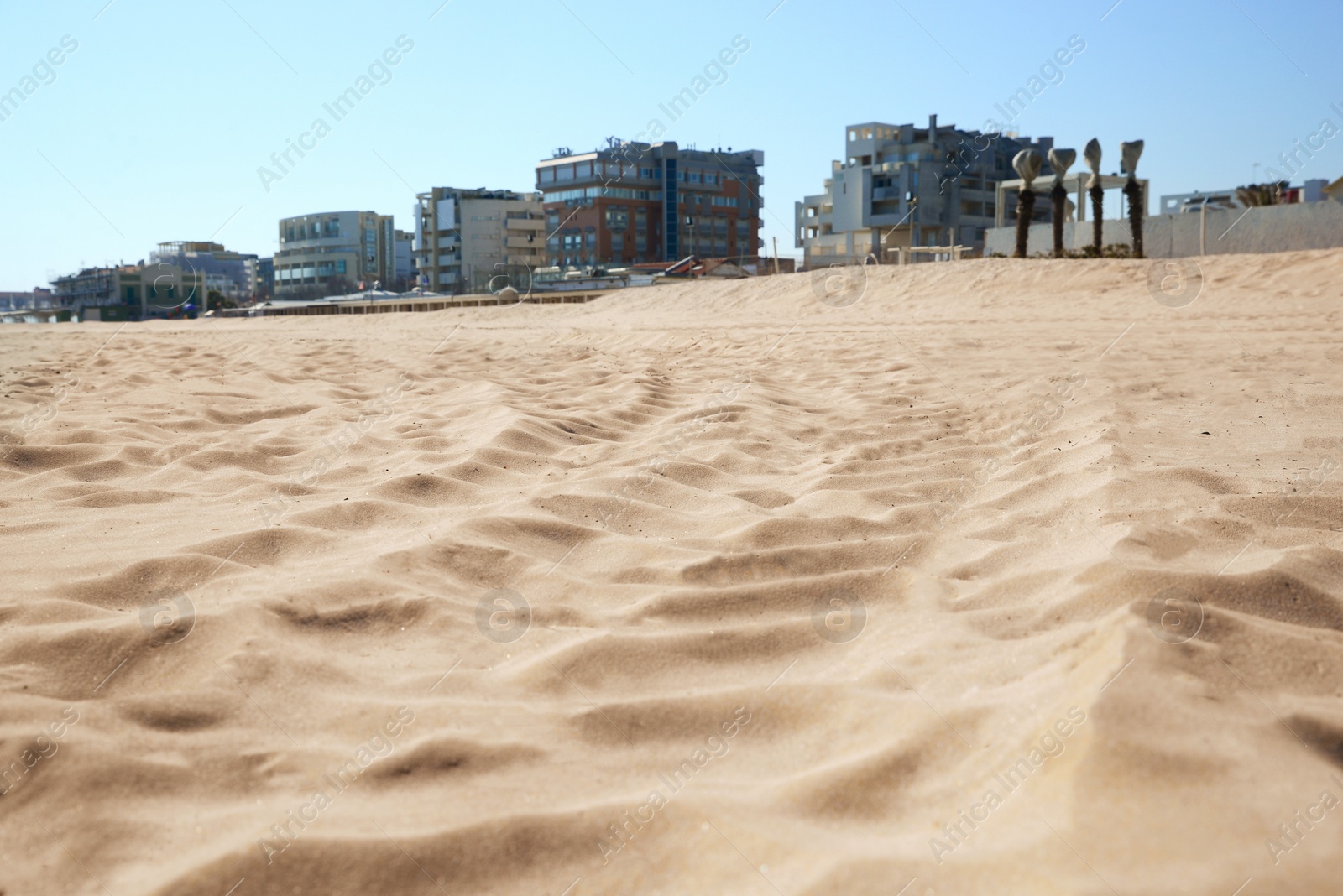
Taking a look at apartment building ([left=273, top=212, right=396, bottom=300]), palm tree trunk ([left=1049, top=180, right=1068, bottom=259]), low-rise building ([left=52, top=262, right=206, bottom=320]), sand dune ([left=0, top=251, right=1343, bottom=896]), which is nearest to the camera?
sand dune ([left=0, top=251, right=1343, bottom=896])

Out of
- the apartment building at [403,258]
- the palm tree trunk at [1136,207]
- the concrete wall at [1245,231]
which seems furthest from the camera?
the apartment building at [403,258]

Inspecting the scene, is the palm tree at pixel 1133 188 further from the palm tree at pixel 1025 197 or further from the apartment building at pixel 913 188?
the apartment building at pixel 913 188

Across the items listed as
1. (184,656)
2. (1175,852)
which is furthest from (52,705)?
(1175,852)

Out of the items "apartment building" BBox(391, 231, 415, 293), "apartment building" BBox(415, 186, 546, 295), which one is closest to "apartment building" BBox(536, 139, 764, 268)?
"apartment building" BBox(415, 186, 546, 295)

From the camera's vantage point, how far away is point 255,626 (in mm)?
2066

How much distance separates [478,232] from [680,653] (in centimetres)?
7440

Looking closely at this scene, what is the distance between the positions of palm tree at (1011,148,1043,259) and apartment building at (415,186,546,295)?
53.5 metres

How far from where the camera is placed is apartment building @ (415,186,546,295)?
72062 mm

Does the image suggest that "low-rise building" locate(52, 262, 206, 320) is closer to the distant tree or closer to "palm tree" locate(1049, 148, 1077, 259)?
"palm tree" locate(1049, 148, 1077, 259)

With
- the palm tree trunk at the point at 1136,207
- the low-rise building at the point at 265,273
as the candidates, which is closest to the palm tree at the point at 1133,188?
the palm tree trunk at the point at 1136,207

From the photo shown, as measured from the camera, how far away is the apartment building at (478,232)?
72062 millimetres

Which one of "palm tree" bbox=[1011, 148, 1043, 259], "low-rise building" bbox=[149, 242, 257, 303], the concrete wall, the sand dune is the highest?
"low-rise building" bbox=[149, 242, 257, 303]

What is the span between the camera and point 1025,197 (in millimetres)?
19719

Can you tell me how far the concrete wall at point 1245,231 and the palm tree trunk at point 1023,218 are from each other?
106cm
